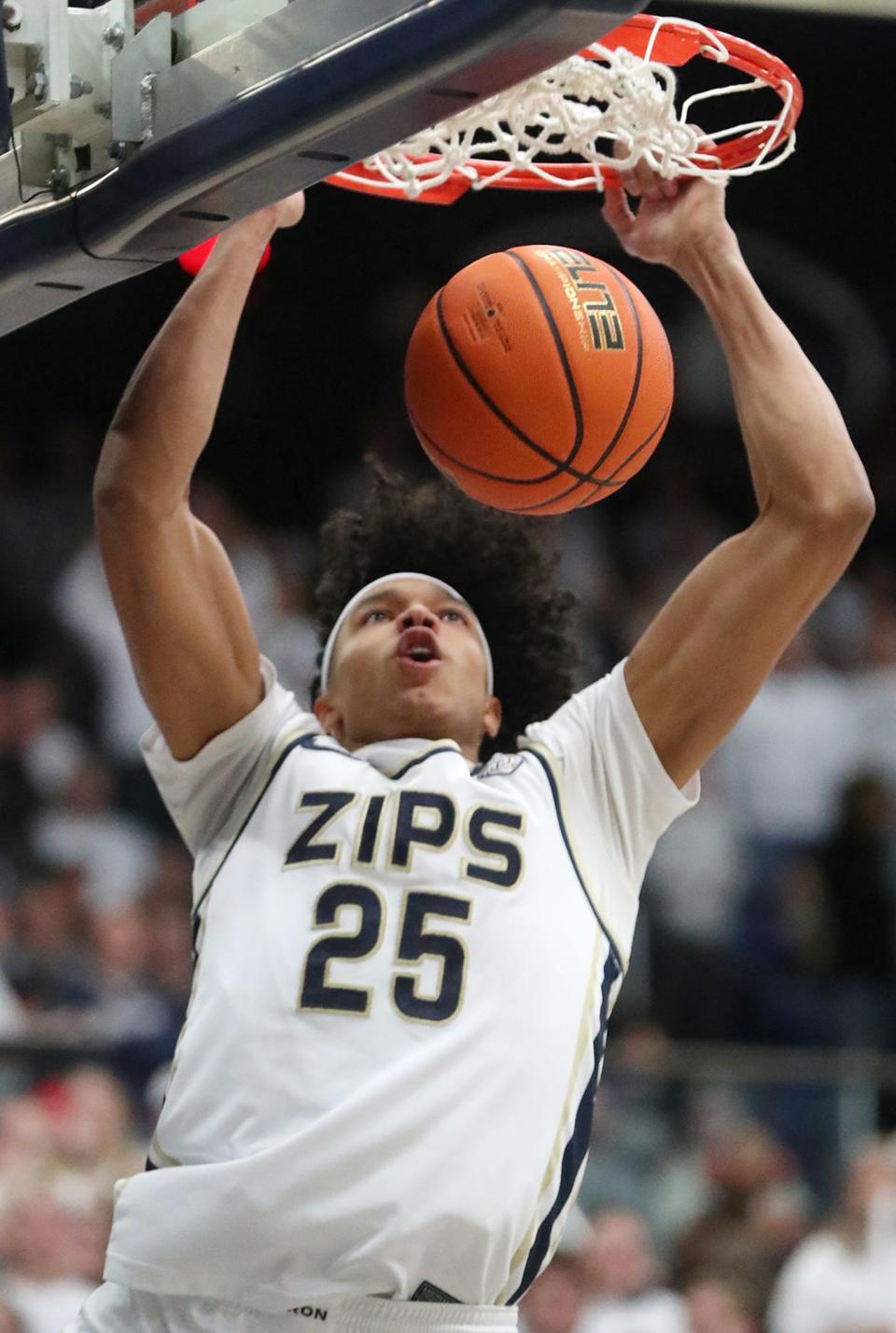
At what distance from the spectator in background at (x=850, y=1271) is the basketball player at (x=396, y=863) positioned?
3.80 m

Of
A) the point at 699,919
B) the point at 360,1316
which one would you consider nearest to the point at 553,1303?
the point at 699,919

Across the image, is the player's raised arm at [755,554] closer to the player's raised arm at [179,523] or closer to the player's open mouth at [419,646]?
the player's open mouth at [419,646]

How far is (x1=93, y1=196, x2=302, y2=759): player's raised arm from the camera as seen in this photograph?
3.40 metres

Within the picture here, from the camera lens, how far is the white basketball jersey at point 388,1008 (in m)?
3.08

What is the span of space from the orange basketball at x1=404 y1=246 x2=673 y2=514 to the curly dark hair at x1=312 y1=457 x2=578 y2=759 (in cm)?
52

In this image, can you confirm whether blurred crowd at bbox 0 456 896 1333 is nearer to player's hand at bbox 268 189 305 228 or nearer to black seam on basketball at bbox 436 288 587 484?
black seam on basketball at bbox 436 288 587 484

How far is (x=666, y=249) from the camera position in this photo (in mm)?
3609

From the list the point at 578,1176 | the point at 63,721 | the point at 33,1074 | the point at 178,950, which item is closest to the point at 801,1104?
the point at 178,950

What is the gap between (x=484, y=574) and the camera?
165 inches

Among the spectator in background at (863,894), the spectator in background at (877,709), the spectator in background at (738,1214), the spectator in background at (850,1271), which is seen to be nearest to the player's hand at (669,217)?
the spectator in background at (738,1214)

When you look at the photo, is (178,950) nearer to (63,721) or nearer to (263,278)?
(63,721)

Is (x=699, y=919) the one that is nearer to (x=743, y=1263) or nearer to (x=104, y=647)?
(x=743, y=1263)

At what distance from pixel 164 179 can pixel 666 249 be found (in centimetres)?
117

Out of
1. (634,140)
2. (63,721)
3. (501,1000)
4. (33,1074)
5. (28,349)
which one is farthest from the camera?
(28,349)
